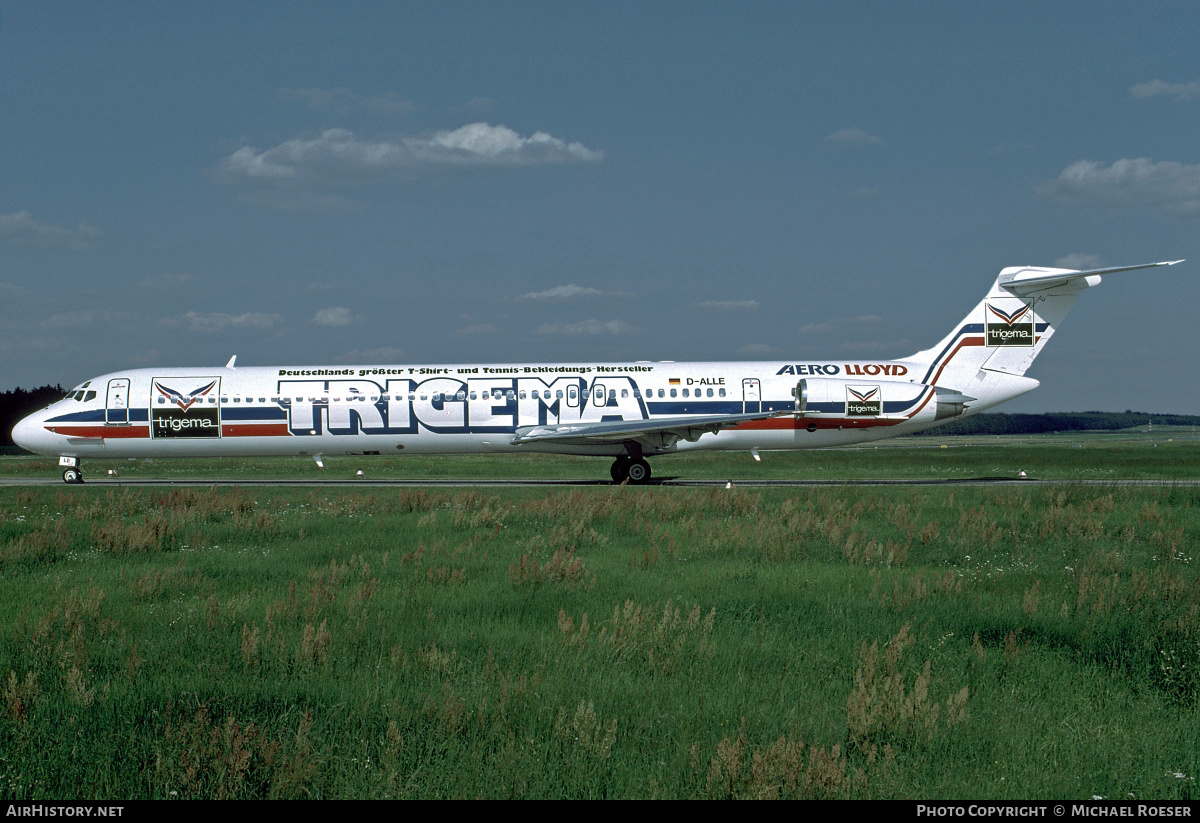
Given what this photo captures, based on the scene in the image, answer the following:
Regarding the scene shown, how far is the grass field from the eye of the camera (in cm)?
588

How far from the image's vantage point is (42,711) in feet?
22.3

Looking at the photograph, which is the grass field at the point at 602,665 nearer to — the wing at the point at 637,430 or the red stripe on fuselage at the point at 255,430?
the wing at the point at 637,430

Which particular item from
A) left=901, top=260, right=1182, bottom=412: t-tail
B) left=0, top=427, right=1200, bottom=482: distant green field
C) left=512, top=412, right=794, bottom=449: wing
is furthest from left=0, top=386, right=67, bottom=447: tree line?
left=901, top=260, right=1182, bottom=412: t-tail

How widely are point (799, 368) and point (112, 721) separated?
2780 centimetres

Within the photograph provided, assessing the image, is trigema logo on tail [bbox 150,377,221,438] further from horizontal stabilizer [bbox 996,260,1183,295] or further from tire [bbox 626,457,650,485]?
horizontal stabilizer [bbox 996,260,1183,295]

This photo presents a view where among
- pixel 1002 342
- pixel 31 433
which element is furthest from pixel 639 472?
pixel 31 433

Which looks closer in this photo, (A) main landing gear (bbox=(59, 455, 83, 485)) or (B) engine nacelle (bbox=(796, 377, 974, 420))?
(B) engine nacelle (bbox=(796, 377, 974, 420))

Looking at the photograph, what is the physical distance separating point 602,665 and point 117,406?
2883 centimetres

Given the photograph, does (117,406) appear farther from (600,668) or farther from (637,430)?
(600,668)

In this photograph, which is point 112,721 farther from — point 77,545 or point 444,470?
point 444,470

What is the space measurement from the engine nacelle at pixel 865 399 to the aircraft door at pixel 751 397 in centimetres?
133

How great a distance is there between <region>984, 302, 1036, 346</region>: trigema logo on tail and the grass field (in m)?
17.9
